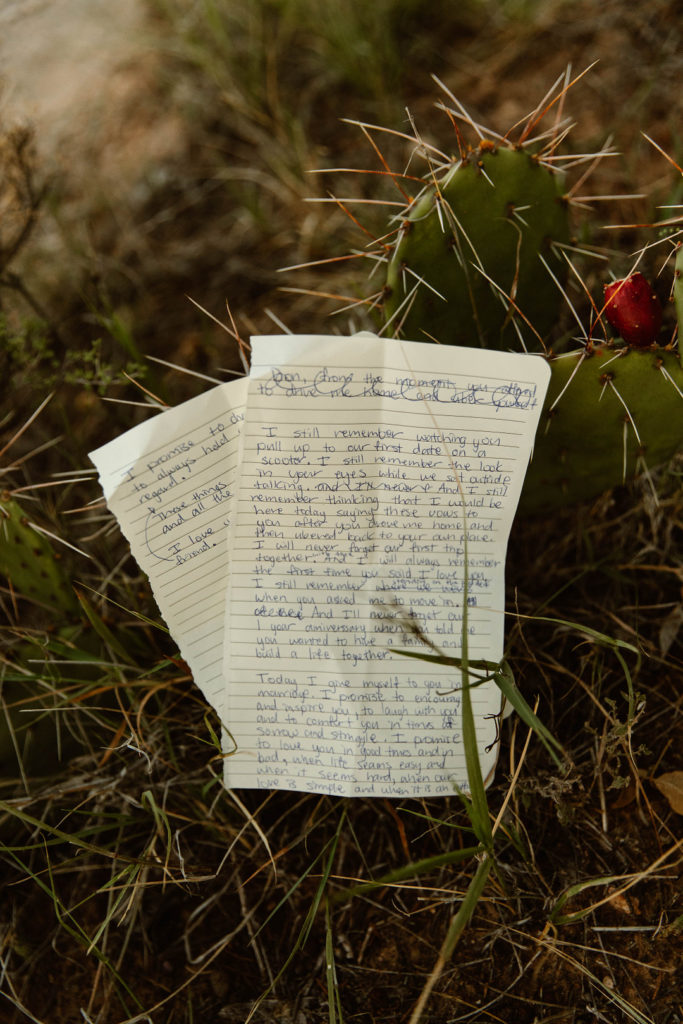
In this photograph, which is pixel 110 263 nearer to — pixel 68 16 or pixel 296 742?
pixel 68 16

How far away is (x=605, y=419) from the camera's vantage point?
0.85 m

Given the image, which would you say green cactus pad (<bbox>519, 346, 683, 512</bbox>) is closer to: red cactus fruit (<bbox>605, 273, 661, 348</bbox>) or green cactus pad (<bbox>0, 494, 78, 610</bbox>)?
red cactus fruit (<bbox>605, 273, 661, 348</bbox>)

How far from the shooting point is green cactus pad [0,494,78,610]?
0.88 metres

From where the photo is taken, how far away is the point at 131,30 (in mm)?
1905

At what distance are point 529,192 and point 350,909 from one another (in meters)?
0.97

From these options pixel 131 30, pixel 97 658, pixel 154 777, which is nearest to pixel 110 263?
pixel 131 30

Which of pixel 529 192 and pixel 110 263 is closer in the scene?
pixel 529 192

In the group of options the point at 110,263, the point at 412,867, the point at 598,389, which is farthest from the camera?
the point at 110,263

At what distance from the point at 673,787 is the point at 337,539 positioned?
0.53 meters

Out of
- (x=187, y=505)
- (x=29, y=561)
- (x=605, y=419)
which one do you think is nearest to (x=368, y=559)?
(x=187, y=505)

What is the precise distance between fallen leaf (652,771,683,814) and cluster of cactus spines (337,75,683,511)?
0.38 metres

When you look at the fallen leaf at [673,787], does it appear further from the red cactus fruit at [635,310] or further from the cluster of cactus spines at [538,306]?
the red cactus fruit at [635,310]

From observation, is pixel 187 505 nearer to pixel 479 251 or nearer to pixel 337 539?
pixel 337 539

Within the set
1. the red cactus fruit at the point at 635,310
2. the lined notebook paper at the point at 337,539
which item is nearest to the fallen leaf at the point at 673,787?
the lined notebook paper at the point at 337,539
